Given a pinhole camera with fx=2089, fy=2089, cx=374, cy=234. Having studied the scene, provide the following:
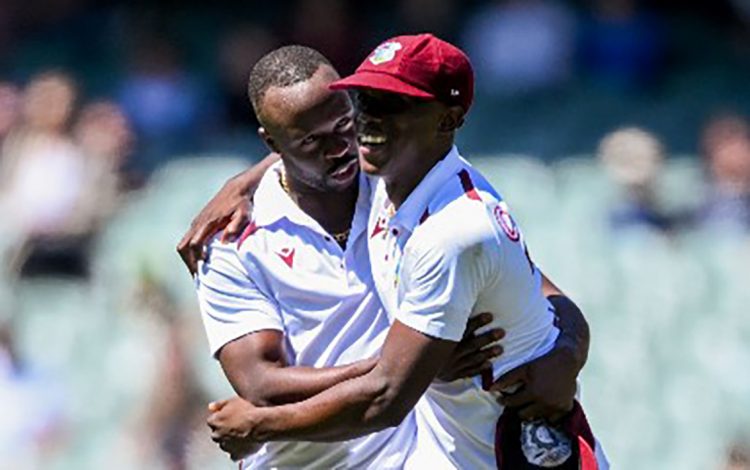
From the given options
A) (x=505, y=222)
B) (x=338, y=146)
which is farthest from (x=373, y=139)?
(x=505, y=222)

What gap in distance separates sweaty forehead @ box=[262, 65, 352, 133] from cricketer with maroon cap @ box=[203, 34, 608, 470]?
7.9 inches

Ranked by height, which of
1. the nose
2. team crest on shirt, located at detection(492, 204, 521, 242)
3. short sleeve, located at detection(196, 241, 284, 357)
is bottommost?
short sleeve, located at detection(196, 241, 284, 357)

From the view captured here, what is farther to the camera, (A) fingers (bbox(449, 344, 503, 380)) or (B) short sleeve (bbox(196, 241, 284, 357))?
(B) short sleeve (bbox(196, 241, 284, 357))

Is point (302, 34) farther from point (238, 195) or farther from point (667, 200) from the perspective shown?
point (238, 195)

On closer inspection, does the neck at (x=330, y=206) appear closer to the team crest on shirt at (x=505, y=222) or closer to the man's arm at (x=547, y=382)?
the team crest on shirt at (x=505, y=222)

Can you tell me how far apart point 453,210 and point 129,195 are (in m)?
5.34

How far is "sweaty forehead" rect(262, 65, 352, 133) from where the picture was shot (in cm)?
561

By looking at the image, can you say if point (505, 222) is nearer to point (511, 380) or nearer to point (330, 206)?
point (511, 380)

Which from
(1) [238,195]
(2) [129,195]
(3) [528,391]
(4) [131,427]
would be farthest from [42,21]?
(3) [528,391]

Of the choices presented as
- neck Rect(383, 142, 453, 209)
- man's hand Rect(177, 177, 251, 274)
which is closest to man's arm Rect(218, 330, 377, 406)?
man's hand Rect(177, 177, 251, 274)

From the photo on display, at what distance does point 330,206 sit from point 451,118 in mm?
541

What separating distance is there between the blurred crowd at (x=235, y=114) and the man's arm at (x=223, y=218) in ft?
11.8

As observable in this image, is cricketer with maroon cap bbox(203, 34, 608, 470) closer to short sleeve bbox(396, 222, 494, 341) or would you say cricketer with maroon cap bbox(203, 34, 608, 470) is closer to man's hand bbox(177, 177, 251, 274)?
short sleeve bbox(396, 222, 494, 341)

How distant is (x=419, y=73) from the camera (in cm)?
529
